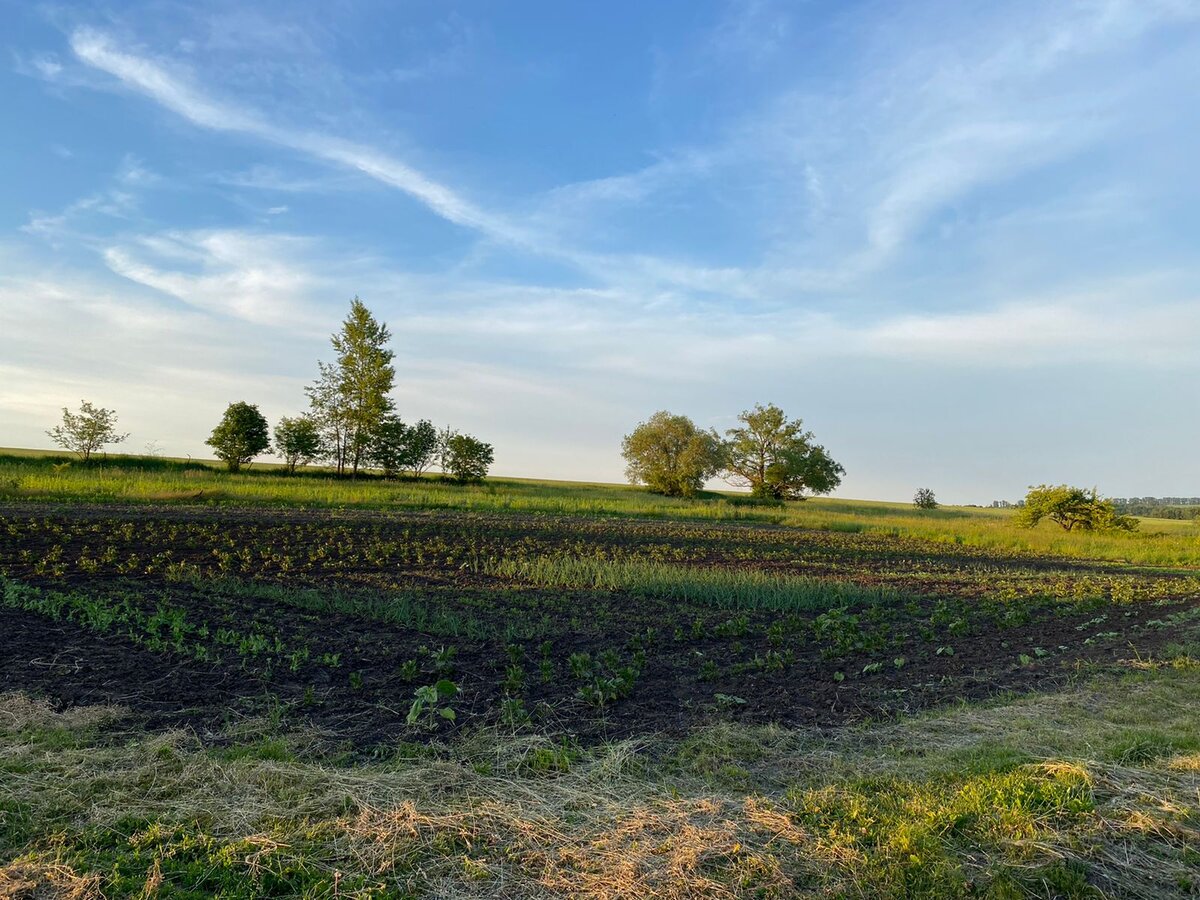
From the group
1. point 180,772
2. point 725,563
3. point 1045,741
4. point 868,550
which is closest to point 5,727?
point 180,772

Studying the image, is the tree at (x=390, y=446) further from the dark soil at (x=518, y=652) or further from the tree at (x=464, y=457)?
the dark soil at (x=518, y=652)

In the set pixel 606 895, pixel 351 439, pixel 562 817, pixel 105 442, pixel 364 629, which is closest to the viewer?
pixel 606 895

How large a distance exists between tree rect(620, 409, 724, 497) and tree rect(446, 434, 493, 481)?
1684cm

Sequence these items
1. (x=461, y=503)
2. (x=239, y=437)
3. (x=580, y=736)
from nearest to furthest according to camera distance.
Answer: (x=580, y=736) < (x=461, y=503) < (x=239, y=437)

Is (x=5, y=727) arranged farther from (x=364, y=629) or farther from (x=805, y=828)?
(x=805, y=828)

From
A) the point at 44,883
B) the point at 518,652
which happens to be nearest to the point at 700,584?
the point at 518,652

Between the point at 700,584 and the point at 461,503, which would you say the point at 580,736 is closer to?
the point at 700,584

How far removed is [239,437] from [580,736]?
160 ft

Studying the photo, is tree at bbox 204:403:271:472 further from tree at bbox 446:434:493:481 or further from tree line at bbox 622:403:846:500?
tree line at bbox 622:403:846:500

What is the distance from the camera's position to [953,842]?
387 centimetres

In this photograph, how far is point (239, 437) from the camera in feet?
157

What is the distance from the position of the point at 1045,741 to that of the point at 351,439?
48137 millimetres

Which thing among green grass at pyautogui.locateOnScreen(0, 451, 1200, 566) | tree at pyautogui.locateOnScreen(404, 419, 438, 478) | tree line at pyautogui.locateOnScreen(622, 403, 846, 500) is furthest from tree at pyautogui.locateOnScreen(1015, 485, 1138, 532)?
tree at pyautogui.locateOnScreen(404, 419, 438, 478)

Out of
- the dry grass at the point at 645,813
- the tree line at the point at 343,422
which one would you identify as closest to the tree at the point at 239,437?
the tree line at the point at 343,422
